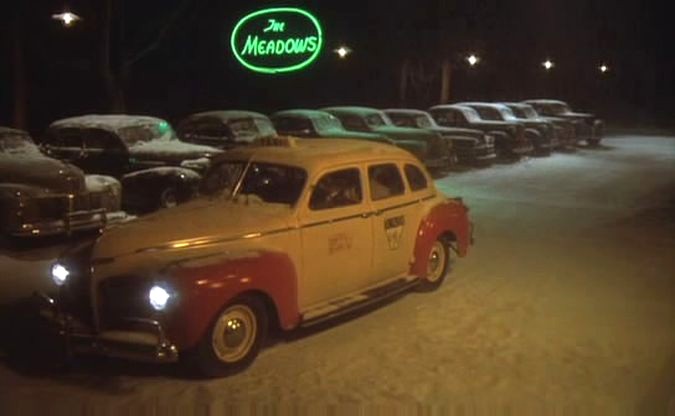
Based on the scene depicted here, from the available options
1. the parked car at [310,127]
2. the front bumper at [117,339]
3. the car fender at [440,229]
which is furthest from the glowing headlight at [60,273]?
the parked car at [310,127]

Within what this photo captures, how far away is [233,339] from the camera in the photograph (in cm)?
670

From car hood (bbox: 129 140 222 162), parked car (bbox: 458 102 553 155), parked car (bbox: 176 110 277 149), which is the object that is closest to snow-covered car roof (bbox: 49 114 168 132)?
car hood (bbox: 129 140 222 162)

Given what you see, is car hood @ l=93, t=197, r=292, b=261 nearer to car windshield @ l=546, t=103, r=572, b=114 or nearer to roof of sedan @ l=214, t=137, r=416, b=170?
roof of sedan @ l=214, t=137, r=416, b=170

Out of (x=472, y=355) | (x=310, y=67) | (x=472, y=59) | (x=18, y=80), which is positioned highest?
(x=472, y=59)

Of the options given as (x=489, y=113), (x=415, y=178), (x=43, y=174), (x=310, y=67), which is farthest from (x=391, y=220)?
(x=310, y=67)

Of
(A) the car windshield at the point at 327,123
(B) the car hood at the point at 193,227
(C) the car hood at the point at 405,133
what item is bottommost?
(C) the car hood at the point at 405,133

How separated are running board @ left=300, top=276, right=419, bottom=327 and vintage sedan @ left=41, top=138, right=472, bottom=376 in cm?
1

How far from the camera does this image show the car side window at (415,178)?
9.09 m

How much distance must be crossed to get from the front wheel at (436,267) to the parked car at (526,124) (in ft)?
58.2

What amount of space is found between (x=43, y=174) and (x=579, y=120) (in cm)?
2387

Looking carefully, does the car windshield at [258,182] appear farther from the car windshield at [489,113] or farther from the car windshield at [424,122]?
the car windshield at [489,113]

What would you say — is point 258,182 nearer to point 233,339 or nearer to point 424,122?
point 233,339

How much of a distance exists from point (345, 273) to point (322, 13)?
26.2 meters

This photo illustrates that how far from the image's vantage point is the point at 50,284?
9094 mm
